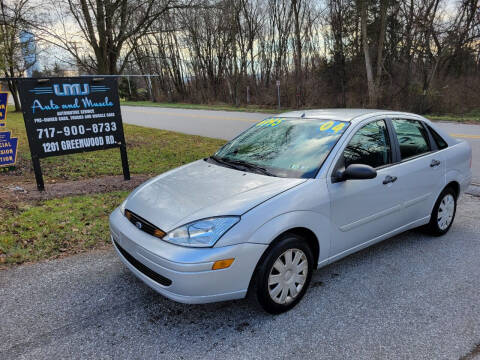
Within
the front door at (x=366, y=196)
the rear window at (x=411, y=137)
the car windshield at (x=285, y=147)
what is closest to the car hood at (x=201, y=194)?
the car windshield at (x=285, y=147)

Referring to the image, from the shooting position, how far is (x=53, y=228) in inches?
189

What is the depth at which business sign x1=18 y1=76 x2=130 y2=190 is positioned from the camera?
5.64m

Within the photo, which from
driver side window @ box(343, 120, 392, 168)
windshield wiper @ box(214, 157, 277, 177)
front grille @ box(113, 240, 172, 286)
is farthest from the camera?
driver side window @ box(343, 120, 392, 168)

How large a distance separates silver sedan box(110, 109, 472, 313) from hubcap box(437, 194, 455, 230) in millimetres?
25

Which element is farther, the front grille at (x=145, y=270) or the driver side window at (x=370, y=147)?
the driver side window at (x=370, y=147)

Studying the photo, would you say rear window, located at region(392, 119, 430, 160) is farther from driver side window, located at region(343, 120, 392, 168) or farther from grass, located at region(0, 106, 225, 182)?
grass, located at region(0, 106, 225, 182)

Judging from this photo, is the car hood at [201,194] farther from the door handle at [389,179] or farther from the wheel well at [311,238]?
the door handle at [389,179]

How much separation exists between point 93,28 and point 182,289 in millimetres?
10675

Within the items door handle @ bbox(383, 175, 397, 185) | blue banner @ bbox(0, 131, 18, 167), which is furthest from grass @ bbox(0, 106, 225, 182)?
door handle @ bbox(383, 175, 397, 185)

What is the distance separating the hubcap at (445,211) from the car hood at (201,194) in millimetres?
2319

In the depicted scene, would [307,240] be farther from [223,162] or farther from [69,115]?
[69,115]

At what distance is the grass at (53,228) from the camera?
4234 mm

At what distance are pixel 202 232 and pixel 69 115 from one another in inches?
173

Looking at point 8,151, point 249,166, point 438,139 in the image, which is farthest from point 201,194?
point 8,151
